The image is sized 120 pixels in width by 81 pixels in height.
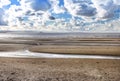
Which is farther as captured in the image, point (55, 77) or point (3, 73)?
point (3, 73)

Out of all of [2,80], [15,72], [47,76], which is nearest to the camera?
[2,80]

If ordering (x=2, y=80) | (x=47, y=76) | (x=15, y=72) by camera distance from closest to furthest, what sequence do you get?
(x=2, y=80) < (x=47, y=76) < (x=15, y=72)

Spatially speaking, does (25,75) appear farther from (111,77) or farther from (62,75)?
(111,77)

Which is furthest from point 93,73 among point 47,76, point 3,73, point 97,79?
point 3,73

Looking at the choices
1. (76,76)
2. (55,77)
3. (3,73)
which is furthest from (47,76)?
(3,73)

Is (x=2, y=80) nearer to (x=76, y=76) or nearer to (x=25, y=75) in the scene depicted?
(x=25, y=75)

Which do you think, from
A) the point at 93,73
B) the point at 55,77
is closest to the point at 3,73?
the point at 55,77

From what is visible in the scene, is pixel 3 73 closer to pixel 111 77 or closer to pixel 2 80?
pixel 2 80

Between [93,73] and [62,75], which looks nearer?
[62,75]
